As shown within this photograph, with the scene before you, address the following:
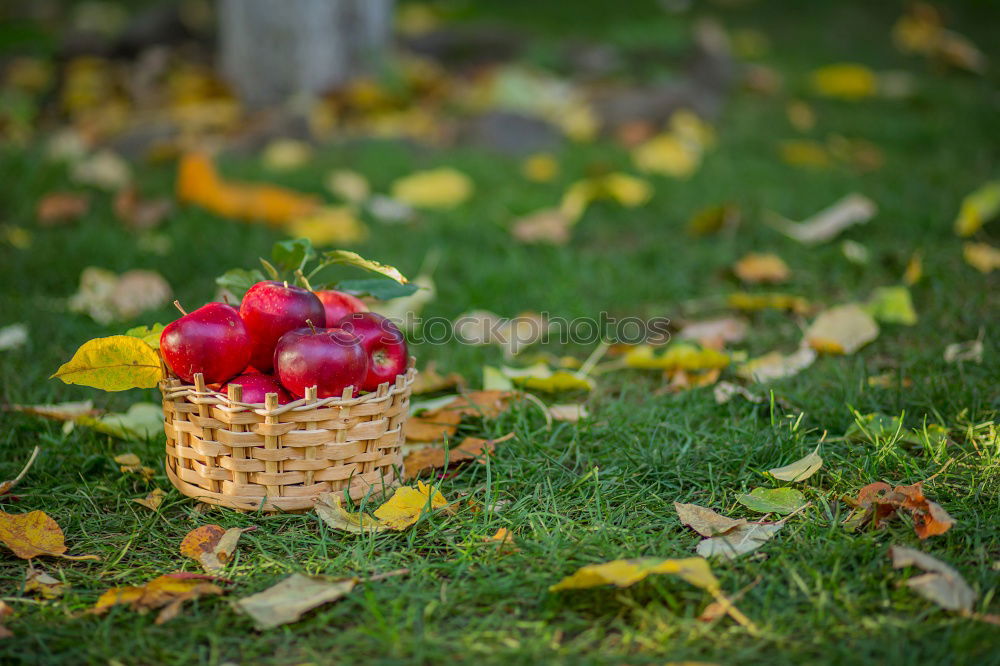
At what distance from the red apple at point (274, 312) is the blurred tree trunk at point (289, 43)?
10.7 ft

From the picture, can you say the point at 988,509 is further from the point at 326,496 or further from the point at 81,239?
the point at 81,239

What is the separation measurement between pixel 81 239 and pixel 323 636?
2271 mm

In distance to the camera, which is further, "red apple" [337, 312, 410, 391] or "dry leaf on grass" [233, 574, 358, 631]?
"red apple" [337, 312, 410, 391]

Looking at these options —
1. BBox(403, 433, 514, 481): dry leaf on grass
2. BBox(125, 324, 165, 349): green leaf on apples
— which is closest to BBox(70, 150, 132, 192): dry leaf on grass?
BBox(125, 324, 165, 349): green leaf on apples

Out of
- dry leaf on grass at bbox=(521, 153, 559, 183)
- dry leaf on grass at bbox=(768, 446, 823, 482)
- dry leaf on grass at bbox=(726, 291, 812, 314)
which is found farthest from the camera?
dry leaf on grass at bbox=(521, 153, 559, 183)

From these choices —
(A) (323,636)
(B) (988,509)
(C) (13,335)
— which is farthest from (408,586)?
(C) (13,335)

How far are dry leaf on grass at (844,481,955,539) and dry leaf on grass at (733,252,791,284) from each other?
4.30 feet

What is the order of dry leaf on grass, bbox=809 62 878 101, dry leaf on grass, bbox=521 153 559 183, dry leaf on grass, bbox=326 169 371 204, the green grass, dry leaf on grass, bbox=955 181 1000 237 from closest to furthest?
the green grass
dry leaf on grass, bbox=955 181 1000 237
dry leaf on grass, bbox=326 169 371 204
dry leaf on grass, bbox=521 153 559 183
dry leaf on grass, bbox=809 62 878 101

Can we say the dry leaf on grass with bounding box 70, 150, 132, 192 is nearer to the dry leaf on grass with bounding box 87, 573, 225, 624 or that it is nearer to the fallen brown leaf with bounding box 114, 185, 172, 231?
the fallen brown leaf with bounding box 114, 185, 172, 231

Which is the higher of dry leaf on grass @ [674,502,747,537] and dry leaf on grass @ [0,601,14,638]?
dry leaf on grass @ [674,502,747,537]

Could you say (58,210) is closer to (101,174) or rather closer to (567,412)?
(101,174)

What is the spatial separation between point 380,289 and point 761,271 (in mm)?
1499

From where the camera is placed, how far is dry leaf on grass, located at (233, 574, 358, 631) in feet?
4.49

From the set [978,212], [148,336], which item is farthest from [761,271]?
[148,336]
